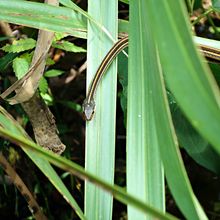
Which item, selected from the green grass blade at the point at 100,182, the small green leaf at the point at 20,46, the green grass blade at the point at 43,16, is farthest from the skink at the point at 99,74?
the green grass blade at the point at 100,182

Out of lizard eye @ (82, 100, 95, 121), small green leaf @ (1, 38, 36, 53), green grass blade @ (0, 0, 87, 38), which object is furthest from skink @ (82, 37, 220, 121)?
small green leaf @ (1, 38, 36, 53)

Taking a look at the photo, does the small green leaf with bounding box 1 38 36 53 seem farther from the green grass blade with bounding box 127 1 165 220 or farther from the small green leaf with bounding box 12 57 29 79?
the green grass blade with bounding box 127 1 165 220

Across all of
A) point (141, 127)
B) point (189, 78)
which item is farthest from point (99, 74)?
point (189, 78)

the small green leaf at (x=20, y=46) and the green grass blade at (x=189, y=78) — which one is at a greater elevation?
the green grass blade at (x=189, y=78)

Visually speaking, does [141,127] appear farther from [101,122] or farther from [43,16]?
[43,16]

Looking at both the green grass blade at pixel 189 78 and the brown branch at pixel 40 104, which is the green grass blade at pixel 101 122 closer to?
the brown branch at pixel 40 104

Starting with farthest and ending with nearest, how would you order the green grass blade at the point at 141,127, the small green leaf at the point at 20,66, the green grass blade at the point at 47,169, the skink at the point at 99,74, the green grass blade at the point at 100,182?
the small green leaf at the point at 20,66 → the skink at the point at 99,74 → the green grass blade at the point at 141,127 → the green grass blade at the point at 47,169 → the green grass blade at the point at 100,182

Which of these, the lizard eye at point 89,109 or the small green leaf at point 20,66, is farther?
the small green leaf at point 20,66

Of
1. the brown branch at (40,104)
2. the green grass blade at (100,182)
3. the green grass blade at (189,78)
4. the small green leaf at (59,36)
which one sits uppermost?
the green grass blade at (189,78)
